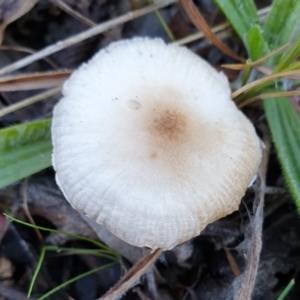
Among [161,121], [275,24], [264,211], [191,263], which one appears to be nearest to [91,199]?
[161,121]

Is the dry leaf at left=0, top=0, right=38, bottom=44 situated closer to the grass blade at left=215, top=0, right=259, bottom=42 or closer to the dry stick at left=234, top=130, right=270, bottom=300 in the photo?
the grass blade at left=215, top=0, right=259, bottom=42

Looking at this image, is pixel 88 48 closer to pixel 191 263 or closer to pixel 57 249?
pixel 57 249

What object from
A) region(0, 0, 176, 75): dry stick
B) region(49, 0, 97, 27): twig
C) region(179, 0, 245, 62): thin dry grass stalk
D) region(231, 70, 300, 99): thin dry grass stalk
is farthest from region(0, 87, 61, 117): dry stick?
region(231, 70, 300, 99): thin dry grass stalk

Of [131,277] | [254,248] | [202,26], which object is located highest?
[202,26]

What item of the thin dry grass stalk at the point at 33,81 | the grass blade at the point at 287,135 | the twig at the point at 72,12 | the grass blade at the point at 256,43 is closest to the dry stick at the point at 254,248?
the grass blade at the point at 287,135

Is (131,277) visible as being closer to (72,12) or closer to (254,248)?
(254,248)

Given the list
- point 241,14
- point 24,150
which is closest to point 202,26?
point 241,14

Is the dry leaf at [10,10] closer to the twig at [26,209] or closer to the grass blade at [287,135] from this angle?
the twig at [26,209]
